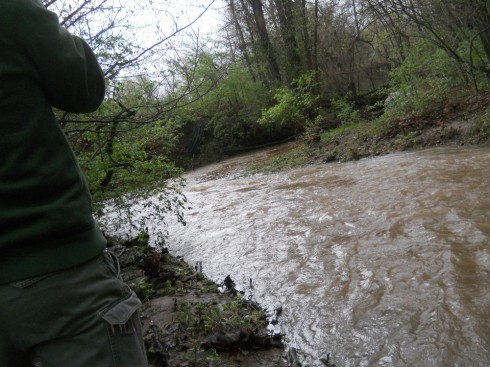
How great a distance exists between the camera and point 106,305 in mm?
1319

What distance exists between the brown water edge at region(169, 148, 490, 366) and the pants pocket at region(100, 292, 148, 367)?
167 centimetres

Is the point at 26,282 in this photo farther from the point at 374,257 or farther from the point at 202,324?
the point at 374,257

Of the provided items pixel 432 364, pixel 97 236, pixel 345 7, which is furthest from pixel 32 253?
pixel 345 7

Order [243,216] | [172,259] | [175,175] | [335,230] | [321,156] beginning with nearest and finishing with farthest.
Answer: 1. [335,230]
2. [172,259]
3. [175,175]
4. [243,216]
5. [321,156]

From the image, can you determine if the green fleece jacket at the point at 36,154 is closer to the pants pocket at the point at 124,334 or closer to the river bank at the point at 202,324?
the pants pocket at the point at 124,334

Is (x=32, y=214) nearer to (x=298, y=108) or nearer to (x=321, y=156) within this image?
(x=321, y=156)

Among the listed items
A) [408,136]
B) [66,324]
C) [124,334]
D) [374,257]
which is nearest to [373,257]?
[374,257]

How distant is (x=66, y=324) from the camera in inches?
48.6

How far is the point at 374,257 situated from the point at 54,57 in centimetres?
341

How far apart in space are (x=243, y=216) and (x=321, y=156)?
5660 millimetres

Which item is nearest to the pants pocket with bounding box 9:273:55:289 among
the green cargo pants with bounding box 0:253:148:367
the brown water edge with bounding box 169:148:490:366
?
the green cargo pants with bounding box 0:253:148:367

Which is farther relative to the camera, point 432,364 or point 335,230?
point 335,230

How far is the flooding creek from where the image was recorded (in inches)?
105

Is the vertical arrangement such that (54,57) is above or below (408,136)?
above
